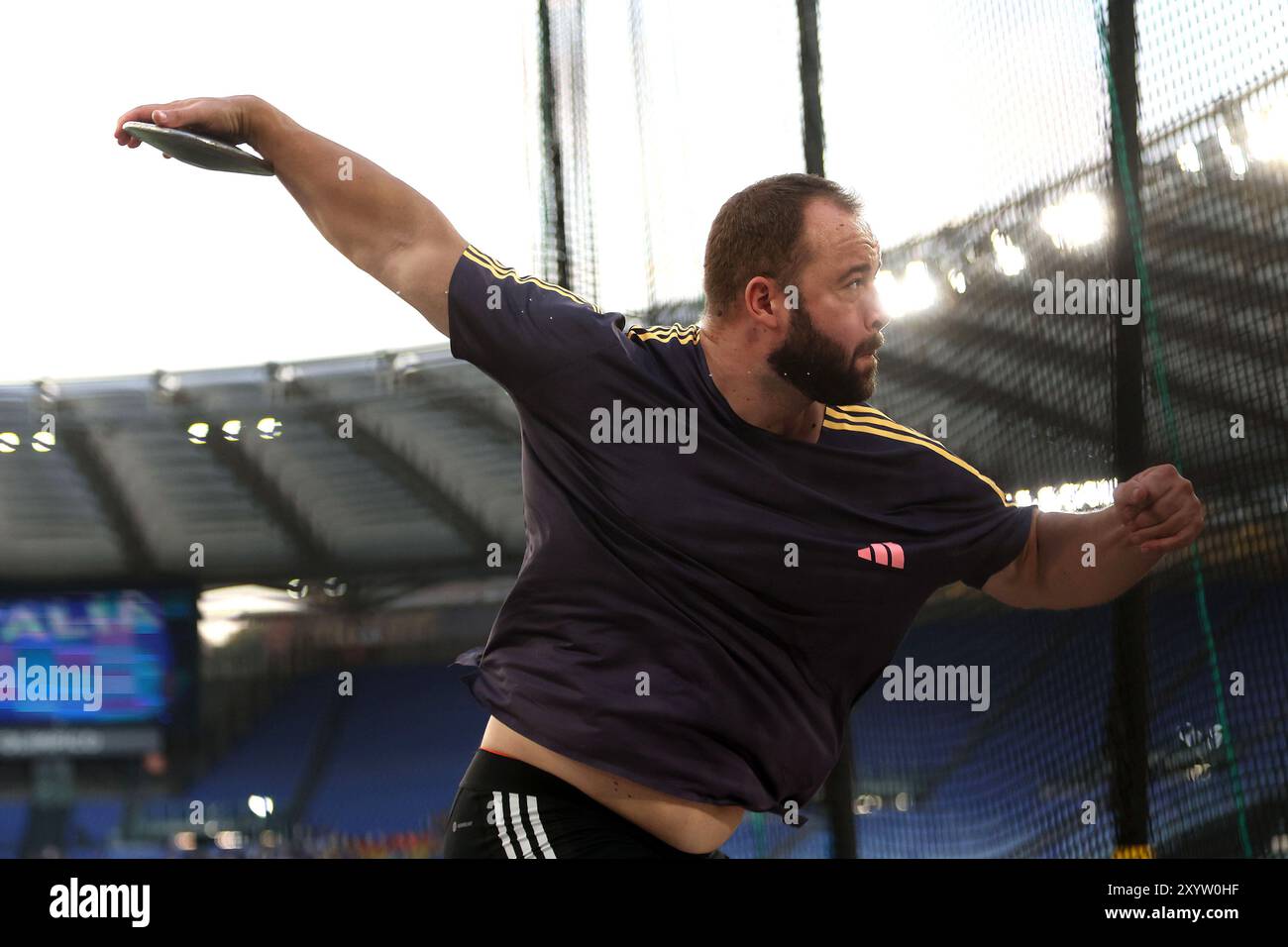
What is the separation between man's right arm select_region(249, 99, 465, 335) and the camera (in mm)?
1450

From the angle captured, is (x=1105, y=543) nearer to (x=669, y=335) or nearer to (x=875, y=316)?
(x=875, y=316)

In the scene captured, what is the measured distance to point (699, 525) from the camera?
1470mm

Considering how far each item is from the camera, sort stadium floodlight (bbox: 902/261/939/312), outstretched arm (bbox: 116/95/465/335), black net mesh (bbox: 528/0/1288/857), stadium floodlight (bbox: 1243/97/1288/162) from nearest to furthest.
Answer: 1. outstretched arm (bbox: 116/95/465/335)
2. black net mesh (bbox: 528/0/1288/857)
3. stadium floodlight (bbox: 1243/97/1288/162)
4. stadium floodlight (bbox: 902/261/939/312)

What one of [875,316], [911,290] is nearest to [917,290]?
[911,290]

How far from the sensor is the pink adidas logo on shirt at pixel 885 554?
1.48m

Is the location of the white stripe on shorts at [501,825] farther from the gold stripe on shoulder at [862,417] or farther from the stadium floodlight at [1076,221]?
the stadium floodlight at [1076,221]

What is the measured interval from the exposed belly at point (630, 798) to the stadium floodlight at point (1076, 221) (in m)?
1.66

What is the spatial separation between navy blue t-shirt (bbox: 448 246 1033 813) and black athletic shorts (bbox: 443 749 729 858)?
0.07 meters

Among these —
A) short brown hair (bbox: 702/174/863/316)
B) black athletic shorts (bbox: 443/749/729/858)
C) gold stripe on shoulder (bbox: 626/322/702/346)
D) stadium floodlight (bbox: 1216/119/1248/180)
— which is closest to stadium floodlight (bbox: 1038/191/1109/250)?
stadium floodlight (bbox: 1216/119/1248/180)

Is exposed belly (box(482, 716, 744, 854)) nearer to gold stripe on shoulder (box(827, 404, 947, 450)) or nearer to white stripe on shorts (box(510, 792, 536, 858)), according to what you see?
white stripe on shorts (box(510, 792, 536, 858))

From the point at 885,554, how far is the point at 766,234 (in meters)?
0.49

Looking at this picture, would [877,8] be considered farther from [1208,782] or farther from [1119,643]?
[1208,782]

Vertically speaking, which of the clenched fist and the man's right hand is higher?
the man's right hand
